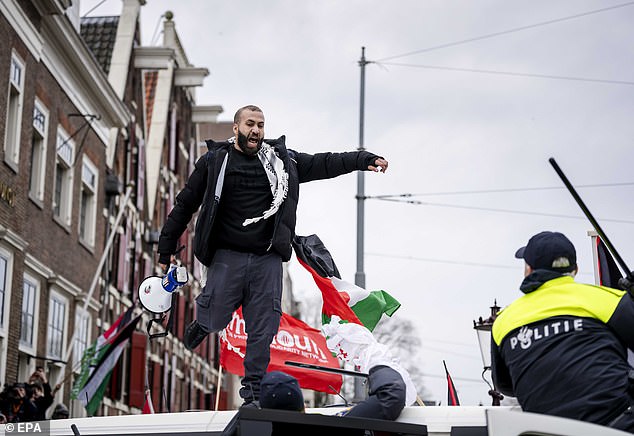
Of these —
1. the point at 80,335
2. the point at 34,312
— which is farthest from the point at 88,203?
the point at 34,312

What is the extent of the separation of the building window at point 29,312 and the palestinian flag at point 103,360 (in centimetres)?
382

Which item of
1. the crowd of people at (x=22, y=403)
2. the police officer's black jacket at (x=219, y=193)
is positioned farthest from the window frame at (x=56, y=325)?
the police officer's black jacket at (x=219, y=193)

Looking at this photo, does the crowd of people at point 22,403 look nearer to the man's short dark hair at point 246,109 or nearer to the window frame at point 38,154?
the man's short dark hair at point 246,109

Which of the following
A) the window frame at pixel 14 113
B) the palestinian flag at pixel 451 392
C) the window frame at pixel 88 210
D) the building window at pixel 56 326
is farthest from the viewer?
the window frame at pixel 88 210

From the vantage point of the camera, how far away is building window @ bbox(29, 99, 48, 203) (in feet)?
74.8

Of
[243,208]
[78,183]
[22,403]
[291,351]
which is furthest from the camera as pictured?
[78,183]

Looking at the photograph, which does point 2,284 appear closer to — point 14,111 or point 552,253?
point 14,111

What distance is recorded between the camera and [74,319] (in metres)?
25.9

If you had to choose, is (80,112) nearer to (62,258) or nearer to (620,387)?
(62,258)

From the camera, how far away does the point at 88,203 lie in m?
28.2

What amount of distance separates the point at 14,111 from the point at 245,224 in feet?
50.9

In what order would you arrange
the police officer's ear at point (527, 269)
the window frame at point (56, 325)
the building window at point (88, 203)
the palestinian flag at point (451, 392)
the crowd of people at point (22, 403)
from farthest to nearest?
1. the building window at point (88, 203)
2. the window frame at point (56, 325)
3. the crowd of people at point (22, 403)
4. the palestinian flag at point (451, 392)
5. the police officer's ear at point (527, 269)

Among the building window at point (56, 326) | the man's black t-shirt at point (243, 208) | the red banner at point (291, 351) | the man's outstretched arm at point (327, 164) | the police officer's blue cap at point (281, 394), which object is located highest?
the building window at point (56, 326)

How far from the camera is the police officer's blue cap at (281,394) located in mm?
4754
